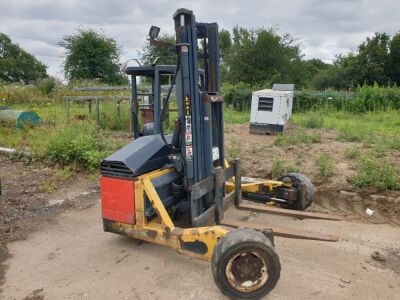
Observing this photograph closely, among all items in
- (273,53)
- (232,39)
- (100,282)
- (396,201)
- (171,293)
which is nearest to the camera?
(171,293)

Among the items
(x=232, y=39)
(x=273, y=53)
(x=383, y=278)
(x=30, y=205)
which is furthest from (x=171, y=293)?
(x=232, y=39)

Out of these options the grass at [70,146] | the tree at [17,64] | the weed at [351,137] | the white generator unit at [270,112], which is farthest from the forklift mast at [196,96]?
the tree at [17,64]

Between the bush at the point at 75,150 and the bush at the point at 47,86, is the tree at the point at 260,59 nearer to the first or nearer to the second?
the bush at the point at 47,86

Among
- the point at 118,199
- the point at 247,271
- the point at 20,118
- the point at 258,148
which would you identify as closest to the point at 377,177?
the point at 258,148

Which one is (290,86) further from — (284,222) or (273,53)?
(273,53)

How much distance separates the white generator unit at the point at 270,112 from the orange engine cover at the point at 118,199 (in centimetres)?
839

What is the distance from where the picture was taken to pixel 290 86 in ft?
44.2

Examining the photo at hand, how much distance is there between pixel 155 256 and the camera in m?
4.32

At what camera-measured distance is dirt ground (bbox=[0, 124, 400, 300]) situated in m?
3.65

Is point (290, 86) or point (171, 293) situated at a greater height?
point (290, 86)

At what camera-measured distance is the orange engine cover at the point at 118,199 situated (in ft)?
13.6

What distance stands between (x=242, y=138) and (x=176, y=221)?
6955mm

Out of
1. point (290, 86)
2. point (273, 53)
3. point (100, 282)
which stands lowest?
point (100, 282)

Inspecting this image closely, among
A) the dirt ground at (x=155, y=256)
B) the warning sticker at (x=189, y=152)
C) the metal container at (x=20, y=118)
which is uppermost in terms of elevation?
the warning sticker at (x=189, y=152)
